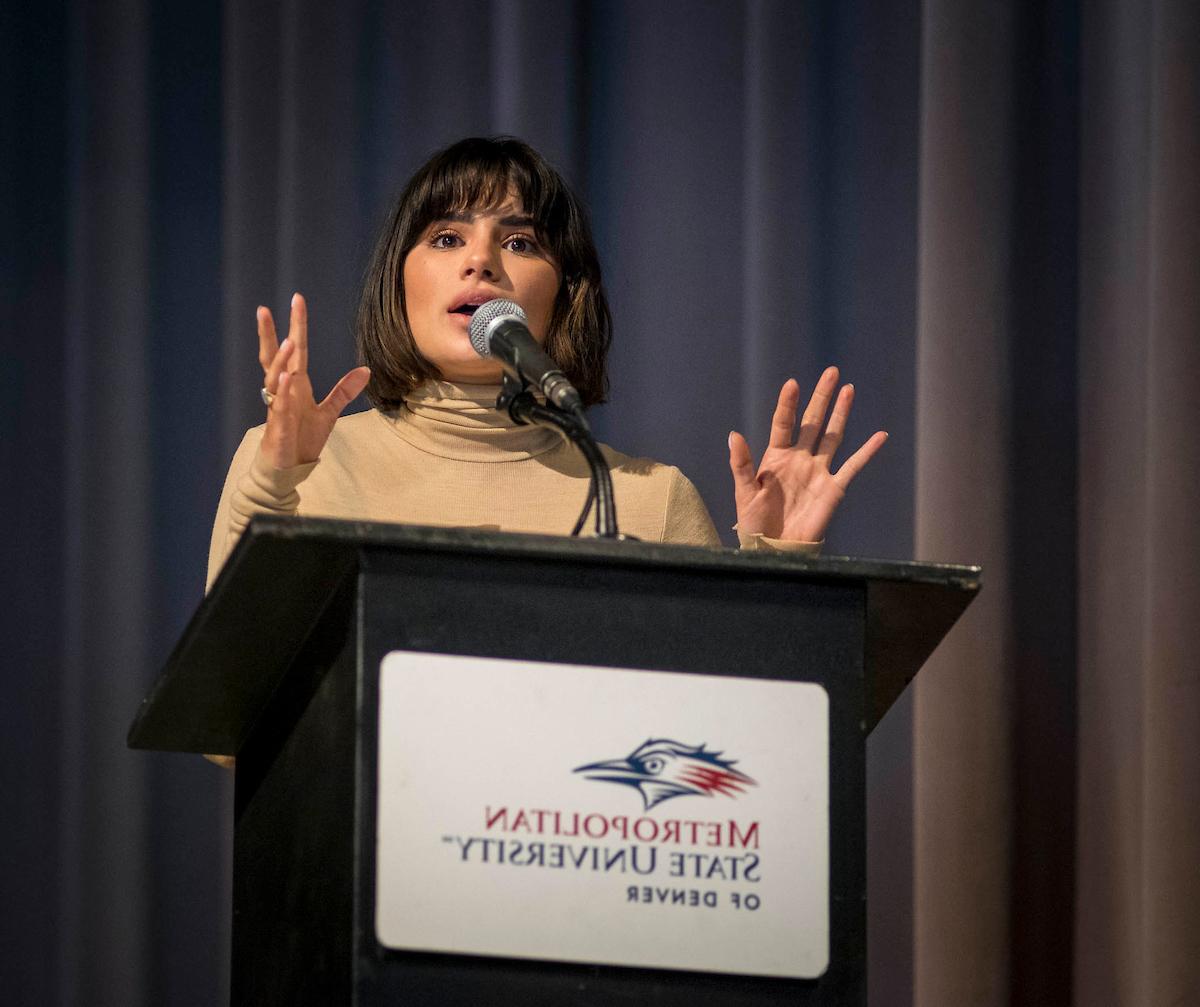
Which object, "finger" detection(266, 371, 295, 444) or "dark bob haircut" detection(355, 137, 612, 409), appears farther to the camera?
"dark bob haircut" detection(355, 137, 612, 409)

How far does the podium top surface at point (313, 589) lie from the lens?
1182 millimetres

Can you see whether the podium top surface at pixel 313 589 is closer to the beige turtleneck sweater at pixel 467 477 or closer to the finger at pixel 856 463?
the finger at pixel 856 463

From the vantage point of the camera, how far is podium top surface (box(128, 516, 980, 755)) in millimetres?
1182

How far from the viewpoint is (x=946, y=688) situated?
256 cm

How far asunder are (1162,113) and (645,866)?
1.81m

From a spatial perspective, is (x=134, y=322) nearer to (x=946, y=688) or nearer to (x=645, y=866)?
(x=946, y=688)

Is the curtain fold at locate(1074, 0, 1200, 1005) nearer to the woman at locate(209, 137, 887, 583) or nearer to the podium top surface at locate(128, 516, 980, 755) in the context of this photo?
the woman at locate(209, 137, 887, 583)

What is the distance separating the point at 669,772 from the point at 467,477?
3.22 ft

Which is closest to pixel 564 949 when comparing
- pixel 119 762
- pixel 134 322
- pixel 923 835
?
pixel 923 835

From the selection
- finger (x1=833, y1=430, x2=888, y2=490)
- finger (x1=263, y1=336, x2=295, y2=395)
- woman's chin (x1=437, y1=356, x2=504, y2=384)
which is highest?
woman's chin (x1=437, y1=356, x2=504, y2=384)

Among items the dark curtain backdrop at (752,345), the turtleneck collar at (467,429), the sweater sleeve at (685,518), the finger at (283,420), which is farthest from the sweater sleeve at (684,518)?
the finger at (283,420)

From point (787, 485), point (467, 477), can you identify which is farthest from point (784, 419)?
point (467, 477)

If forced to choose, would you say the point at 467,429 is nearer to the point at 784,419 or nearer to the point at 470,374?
the point at 470,374

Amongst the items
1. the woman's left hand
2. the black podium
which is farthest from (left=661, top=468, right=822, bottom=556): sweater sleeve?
the black podium
